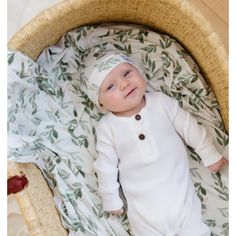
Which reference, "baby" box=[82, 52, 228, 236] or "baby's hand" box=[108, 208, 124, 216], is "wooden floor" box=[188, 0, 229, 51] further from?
"baby's hand" box=[108, 208, 124, 216]

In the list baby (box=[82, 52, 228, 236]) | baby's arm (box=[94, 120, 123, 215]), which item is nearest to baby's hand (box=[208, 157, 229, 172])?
baby (box=[82, 52, 228, 236])

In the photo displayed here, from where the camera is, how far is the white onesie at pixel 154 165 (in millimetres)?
1404

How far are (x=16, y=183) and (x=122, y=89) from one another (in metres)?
0.38

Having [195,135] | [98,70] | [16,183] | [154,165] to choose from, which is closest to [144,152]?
[154,165]

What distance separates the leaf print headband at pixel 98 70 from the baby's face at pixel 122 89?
1cm

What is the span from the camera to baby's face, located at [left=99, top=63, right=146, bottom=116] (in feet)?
4.59

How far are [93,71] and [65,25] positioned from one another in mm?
159

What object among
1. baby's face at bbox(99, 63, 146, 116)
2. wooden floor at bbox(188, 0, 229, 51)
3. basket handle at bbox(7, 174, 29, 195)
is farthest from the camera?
wooden floor at bbox(188, 0, 229, 51)

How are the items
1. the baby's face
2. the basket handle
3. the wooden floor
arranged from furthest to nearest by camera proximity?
the wooden floor, the baby's face, the basket handle

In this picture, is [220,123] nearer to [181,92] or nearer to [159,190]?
[181,92]

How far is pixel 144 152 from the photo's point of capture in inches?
56.0

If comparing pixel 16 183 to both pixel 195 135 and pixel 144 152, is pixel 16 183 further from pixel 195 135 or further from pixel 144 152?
pixel 195 135

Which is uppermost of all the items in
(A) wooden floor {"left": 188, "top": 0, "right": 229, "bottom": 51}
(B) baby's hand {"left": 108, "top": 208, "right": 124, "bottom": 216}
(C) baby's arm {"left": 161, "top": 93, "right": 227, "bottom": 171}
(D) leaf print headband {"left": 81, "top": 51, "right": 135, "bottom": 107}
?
(A) wooden floor {"left": 188, "top": 0, "right": 229, "bottom": 51}

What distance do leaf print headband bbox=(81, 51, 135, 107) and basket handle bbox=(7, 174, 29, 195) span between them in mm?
328
